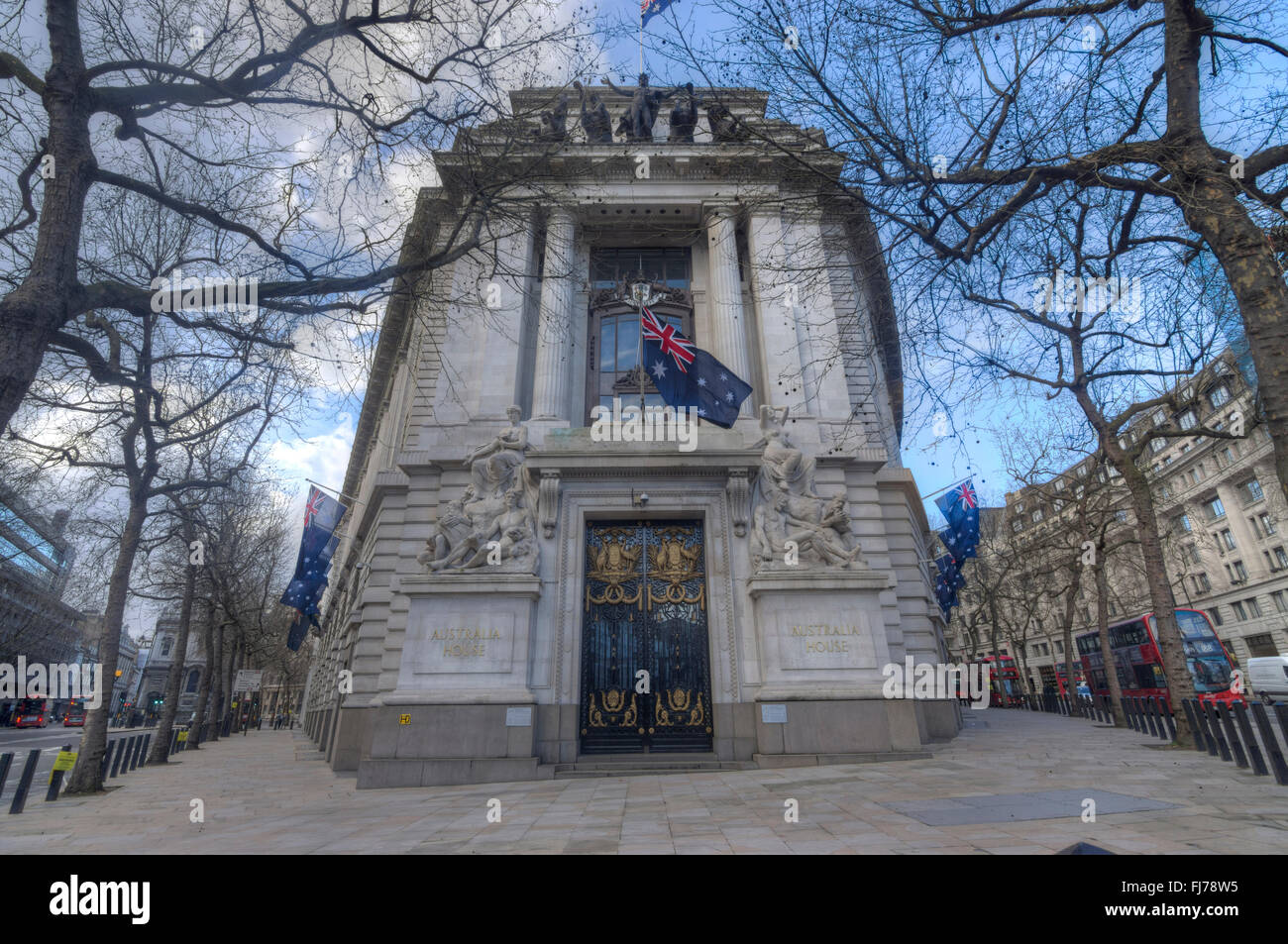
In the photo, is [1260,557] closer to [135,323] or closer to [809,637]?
[809,637]

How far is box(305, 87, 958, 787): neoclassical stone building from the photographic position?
Answer: 13297mm

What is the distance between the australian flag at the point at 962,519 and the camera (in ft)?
71.2

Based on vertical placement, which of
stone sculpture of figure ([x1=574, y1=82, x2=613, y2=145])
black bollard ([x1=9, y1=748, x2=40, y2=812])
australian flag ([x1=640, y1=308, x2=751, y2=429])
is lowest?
black bollard ([x1=9, y1=748, x2=40, y2=812])

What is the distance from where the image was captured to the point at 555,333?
1866 centimetres

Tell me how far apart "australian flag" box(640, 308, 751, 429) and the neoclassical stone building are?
50 cm

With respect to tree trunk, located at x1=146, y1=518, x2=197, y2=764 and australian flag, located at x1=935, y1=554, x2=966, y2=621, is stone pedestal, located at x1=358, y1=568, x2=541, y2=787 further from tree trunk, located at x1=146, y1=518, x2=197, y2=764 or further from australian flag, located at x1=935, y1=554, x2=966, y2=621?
australian flag, located at x1=935, y1=554, x2=966, y2=621

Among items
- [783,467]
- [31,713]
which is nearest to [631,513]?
[783,467]

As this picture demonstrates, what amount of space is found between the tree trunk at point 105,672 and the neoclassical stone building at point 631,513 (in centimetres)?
506

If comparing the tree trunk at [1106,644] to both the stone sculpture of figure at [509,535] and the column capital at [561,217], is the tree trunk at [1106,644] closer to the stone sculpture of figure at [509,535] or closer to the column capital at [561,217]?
the stone sculpture of figure at [509,535]

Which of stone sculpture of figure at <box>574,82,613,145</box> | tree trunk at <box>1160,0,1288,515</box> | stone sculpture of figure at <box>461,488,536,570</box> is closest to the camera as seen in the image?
tree trunk at <box>1160,0,1288,515</box>

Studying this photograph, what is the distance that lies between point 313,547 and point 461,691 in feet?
38.6

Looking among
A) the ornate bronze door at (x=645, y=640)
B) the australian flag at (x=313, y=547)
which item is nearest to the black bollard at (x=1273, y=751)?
the ornate bronze door at (x=645, y=640)

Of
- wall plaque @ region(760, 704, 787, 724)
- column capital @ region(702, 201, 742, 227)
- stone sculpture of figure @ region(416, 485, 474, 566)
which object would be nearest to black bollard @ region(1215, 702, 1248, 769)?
wall plaque @ region(760, 704, 787, 724)
